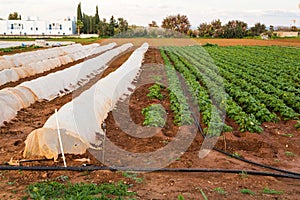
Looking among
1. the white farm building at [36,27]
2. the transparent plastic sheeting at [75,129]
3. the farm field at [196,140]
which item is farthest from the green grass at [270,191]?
the white farm building at [36,27]

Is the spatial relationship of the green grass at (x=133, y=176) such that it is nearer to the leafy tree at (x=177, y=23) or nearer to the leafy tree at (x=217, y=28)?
the leafy tree at (x=177, y=23)

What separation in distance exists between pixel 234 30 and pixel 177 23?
13.3 m

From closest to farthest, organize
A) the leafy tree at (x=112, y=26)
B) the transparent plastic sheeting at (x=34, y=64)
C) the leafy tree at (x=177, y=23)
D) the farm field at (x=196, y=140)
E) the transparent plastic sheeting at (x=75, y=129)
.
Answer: the farm field at (x=196, y=140), the transparent plastic sheeting at (x=75, y=129), the transparent plastic sheeting at (x=34, y=64), the leafy tree at (x=177, y=23), the leafy tree at (x=112, y=26)

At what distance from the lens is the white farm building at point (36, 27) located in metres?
69.2

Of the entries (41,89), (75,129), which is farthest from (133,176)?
(41,89)

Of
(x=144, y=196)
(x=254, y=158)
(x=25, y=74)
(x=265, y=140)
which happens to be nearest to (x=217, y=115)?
(x=265, y=140)

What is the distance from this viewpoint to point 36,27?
72.3 m

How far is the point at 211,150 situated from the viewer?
6.50m

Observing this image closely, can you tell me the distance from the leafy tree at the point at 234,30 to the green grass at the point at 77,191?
204 ft

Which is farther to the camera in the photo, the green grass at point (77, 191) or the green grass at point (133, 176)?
the green grass at point (133, 176)

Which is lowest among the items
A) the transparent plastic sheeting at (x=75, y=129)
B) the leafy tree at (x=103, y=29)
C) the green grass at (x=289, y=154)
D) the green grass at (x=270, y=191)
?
the green grass at (x=289, y=154)

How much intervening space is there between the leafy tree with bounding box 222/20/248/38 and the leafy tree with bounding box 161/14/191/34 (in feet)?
36.9

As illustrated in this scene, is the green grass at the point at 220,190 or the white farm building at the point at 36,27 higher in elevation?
the white farm building at the point at 36,27

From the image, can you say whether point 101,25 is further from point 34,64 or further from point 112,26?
point 34,64
